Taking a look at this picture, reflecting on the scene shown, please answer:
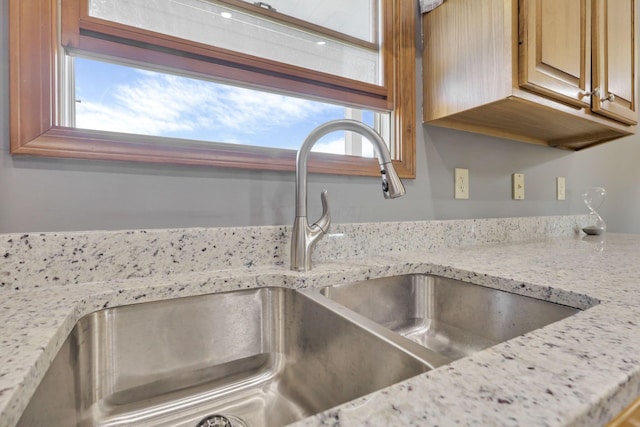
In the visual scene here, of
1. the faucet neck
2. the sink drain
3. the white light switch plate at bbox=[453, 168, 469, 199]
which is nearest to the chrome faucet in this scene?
the faucet neck

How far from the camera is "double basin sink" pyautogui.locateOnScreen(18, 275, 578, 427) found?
1.48 ft

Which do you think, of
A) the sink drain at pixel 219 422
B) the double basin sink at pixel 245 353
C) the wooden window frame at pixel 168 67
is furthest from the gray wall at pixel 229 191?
the sink drain at pixel 219 422

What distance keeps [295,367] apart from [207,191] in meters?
0.45

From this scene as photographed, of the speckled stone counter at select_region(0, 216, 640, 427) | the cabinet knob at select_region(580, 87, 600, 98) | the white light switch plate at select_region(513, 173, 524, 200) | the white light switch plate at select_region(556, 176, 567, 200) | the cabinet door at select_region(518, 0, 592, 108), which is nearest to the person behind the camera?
the speckled stone counter at select_region(0, 216, 640, 427)

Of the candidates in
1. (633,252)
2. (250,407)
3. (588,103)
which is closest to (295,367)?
(250,407)

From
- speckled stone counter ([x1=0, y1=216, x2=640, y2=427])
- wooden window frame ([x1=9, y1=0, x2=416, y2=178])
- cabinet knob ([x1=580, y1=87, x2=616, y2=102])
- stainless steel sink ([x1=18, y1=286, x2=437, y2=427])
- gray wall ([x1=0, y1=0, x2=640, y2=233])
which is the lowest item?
stainless steel sink ([x1=18, y1=286, x2=437, y2=427])

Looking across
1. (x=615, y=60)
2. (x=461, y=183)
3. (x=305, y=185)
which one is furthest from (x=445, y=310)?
(x=615, y=60)

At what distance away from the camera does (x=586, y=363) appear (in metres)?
0.29

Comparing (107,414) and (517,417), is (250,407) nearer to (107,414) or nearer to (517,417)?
(107,414)

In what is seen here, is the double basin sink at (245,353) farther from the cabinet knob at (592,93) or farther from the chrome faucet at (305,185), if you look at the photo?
the cabinet knob at (592,93)

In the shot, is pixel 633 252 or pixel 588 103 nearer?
pixel 633 252

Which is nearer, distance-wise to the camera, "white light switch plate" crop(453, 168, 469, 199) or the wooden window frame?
the wooden window frame

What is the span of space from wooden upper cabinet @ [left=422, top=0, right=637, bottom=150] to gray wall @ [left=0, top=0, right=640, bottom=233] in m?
0.11

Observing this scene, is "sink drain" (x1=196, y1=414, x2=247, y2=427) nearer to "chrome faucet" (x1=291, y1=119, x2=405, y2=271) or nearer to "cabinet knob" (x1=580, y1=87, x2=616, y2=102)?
"chrome faucet" (x1=291, y1=119, x2=405, y2=271)
